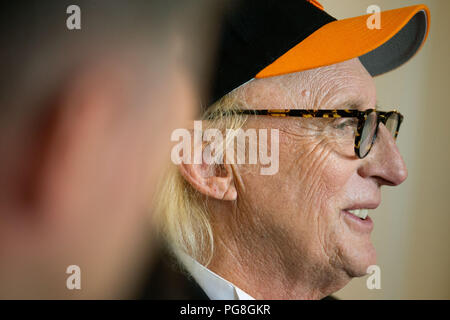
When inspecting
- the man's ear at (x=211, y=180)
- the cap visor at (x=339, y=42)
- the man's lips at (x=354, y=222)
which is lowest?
the man's lips at (x=354, y=222)

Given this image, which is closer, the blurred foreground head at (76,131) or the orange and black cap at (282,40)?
the blurred foreground head at (76,131)

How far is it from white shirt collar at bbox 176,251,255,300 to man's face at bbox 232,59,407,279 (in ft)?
0.35

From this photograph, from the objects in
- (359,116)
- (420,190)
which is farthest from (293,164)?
(420,190)

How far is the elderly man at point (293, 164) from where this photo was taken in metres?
0.74

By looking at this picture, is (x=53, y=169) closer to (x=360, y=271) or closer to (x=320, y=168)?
(x=320, y=168)

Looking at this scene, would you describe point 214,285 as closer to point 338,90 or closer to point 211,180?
point 211,180

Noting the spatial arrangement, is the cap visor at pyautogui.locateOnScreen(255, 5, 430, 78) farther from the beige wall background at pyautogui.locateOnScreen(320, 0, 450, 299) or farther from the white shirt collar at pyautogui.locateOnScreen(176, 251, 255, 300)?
the beige wall background at pyautogui.locateOnScreen(320, 0, 450, 299)

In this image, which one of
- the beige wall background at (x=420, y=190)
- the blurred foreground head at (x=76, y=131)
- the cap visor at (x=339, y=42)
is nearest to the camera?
the blurred foreground head at (x=76, y=131)

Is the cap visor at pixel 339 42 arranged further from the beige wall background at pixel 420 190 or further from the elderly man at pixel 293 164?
the beige wall background at pixel 420 190

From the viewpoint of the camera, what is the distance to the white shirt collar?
2.54ft

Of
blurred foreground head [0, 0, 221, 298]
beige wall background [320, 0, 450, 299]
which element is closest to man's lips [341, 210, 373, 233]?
blurred foreground head [0, 0, 221, 298]

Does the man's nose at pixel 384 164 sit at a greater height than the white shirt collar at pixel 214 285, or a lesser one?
greater

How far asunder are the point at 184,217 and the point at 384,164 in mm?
444

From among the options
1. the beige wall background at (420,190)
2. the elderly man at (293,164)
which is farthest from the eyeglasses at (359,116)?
the beige wall background at (420,190)
